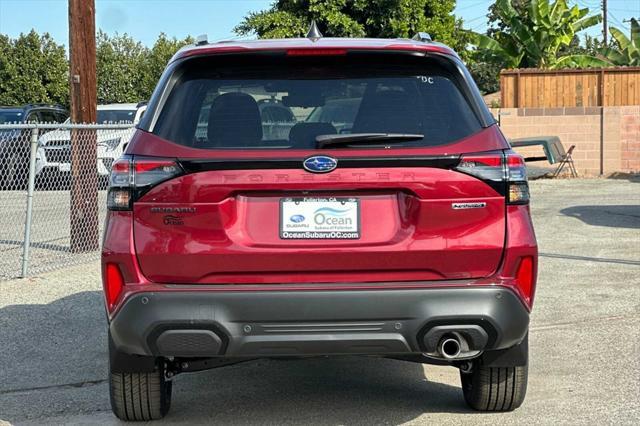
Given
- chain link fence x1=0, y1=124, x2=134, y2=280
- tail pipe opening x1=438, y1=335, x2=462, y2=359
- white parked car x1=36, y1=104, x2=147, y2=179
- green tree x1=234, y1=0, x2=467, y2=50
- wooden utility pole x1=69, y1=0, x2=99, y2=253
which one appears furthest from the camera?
green tree x1=234, y1=0, x2=467, y2=50

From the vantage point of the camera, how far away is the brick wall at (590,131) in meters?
23.0

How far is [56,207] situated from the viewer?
1317cm

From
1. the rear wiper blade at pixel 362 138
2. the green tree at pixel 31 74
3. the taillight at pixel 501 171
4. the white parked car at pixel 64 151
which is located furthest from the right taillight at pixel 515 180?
the green tree at pixel 31 74

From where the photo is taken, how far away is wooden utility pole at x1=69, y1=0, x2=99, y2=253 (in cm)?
1120

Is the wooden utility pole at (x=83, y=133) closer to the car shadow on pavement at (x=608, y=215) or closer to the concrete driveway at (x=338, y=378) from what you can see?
the concrete driveway at (x=338, y=378)

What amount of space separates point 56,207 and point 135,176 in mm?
9359

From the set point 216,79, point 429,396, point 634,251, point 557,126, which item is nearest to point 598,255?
point 634,251

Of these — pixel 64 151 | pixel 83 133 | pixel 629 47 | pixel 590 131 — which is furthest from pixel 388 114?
pixel 629 47

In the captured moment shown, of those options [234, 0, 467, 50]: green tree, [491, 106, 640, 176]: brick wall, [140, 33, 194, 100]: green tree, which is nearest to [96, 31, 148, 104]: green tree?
[140, 33, 194, 100]: green tree

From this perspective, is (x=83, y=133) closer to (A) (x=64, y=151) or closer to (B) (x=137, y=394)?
(A) (x=64, y=151)

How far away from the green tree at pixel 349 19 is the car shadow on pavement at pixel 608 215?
58.5ft

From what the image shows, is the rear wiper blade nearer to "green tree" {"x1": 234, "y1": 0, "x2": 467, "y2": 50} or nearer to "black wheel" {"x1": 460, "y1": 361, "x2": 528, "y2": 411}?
"black wheel" {"x1": 460, "y1": 361, "x2": 528, "y2": 411}

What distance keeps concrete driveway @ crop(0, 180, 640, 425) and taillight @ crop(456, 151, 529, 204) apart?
4.28 ft

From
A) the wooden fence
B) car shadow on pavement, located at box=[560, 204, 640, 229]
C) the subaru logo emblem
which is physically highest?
the wooden fence
